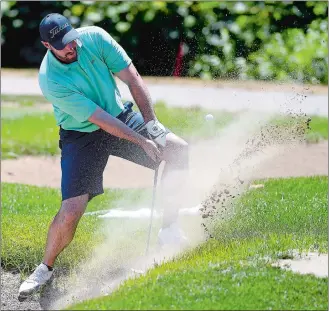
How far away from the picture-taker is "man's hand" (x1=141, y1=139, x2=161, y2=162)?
6328 mm

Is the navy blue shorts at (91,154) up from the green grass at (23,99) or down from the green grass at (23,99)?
up

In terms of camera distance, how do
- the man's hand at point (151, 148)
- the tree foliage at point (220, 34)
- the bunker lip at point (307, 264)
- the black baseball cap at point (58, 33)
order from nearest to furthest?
the bunker lip at point (307, 264) → the black baseball cap at point (58, 33) → the man's hand at point (151, 148) → the tree foliage at point (220, 34)

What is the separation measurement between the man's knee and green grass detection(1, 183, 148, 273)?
0.68m

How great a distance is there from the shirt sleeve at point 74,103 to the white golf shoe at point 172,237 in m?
1.23

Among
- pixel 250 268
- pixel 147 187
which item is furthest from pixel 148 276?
pixel 147 187

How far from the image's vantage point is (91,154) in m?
6.57

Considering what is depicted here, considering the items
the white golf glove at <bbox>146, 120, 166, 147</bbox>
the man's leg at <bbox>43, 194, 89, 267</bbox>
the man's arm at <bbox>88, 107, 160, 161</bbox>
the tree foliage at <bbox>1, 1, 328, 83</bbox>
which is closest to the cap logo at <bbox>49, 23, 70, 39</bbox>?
the man's arm at <bbox>88, 107, 160, 161</bbox>

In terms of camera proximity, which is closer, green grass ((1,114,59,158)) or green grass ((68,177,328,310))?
green grass ((68,177,328,310))

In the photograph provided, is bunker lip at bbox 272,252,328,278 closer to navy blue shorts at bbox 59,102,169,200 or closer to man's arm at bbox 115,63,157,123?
navy blue shorts at bbox 59,102,169,200

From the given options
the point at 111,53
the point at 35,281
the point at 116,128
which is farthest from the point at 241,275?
the point at 111,53

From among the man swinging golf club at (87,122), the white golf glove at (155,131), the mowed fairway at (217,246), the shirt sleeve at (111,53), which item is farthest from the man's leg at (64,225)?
the shirt sleeve at (111,53)

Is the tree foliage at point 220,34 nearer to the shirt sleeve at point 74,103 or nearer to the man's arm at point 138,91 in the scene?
the man's arm at point 138,91

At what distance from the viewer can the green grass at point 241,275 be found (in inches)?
200

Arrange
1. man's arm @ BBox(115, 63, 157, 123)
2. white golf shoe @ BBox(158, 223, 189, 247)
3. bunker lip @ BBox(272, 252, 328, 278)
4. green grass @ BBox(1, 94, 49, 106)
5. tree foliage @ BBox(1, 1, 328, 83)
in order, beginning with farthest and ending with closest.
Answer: green grass @ BBox(1, 94, 49, 106) → tree foliage @ BBox(1, 1, 328, 83) → white golf shoe @ BBox(158, 223, 189, 247) → man's arm @ BBox(115, 63, 157, 123) → bunker lip @ BBox(272, 252, 328, 278)
